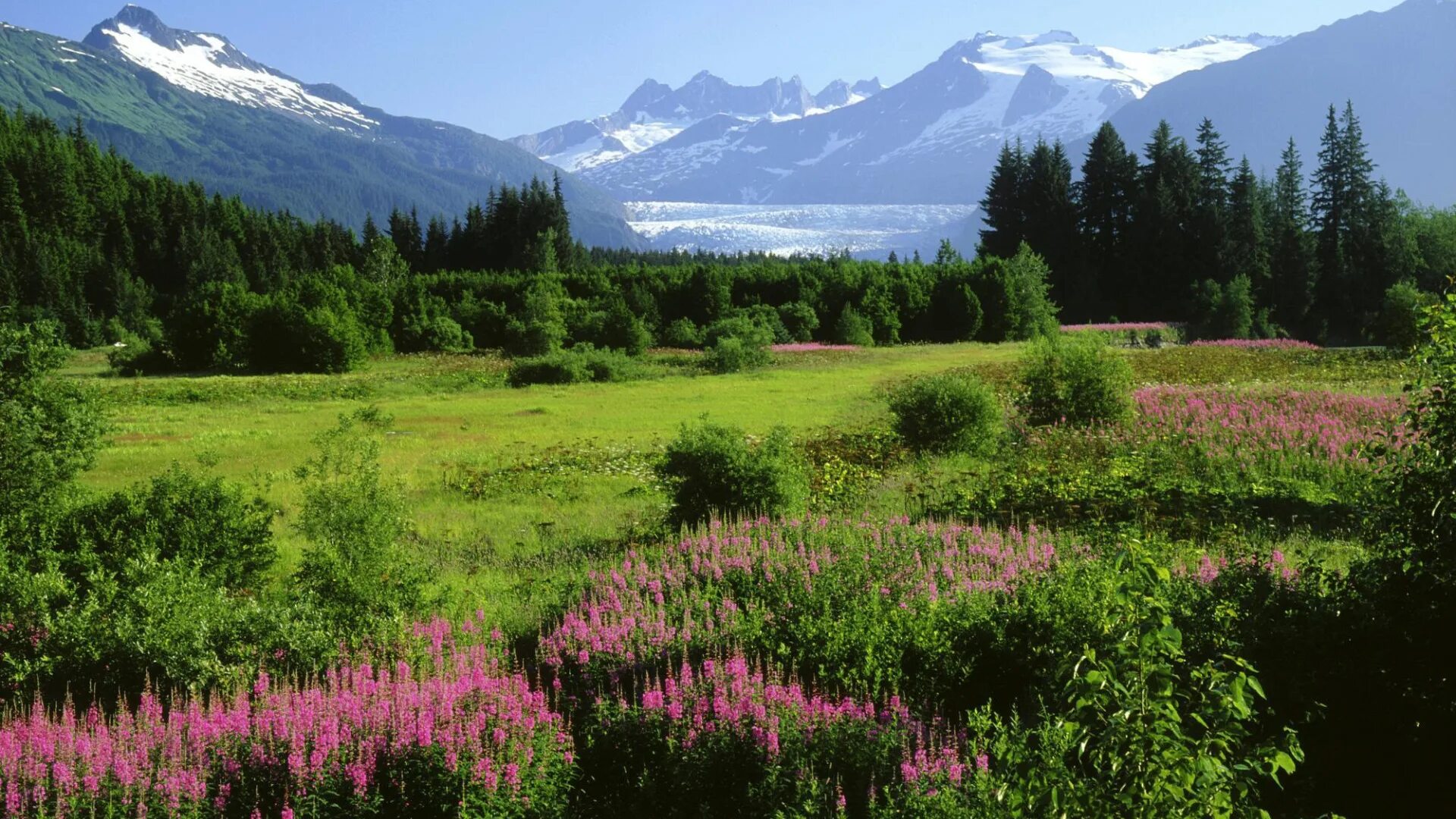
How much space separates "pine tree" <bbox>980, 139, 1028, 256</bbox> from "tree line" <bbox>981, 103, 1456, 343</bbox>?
0.45ft

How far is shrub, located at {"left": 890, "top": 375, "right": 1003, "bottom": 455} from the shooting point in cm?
1928

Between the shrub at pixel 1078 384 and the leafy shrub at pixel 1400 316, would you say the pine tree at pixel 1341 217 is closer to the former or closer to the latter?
the leafy shrub at pixel 1400 316

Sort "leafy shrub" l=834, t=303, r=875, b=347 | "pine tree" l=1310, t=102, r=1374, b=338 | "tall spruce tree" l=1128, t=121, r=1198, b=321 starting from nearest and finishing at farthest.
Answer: "leafy shrub" l=834, t=303, r=875, b=347 < "pine tree" l=1310, t=102, r=1374, b=338 < "tall spruce tree" l=1128, t=121, r=1198, b=321

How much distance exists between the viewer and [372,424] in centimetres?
2727

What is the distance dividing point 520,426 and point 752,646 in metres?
21.0

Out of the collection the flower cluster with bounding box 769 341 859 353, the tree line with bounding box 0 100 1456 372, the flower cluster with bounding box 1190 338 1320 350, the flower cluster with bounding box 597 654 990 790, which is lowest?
the flower cluster with bounding box 597 654 990 790

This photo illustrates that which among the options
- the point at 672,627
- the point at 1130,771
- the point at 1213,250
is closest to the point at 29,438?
the point at 672,627

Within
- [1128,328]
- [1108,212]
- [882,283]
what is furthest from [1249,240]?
[882,283]

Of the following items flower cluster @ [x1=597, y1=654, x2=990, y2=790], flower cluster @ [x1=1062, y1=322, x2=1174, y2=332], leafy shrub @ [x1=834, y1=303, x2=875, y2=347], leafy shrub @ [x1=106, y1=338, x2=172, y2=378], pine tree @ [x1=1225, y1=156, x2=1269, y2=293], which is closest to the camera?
flower cluster @ [x1=597, y1=654, x2=990, y2=790]

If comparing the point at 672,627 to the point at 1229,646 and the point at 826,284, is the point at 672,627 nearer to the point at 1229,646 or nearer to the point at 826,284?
the point at 1229,646

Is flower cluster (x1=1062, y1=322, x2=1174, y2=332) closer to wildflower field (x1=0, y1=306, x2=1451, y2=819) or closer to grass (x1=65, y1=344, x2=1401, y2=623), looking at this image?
grass (x1=65, y1=344, x2=1401, y2=623)

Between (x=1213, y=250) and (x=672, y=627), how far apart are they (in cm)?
7904

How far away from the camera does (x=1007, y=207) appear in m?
91.3

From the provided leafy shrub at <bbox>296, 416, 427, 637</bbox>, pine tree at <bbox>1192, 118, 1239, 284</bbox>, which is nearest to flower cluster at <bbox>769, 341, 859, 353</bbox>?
pine tree at <bbox>1192, 118, 1239, 284</bbox>
